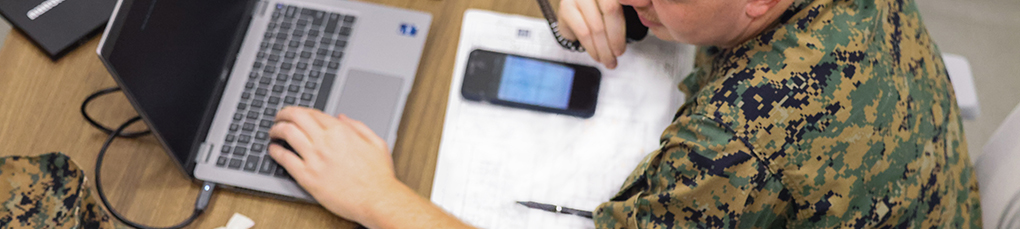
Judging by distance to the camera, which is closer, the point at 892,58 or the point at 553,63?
the point at 892,58

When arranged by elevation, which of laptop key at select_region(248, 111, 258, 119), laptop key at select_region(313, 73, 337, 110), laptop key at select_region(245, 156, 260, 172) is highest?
laptop key at select_region(313, 73, 337, 110)

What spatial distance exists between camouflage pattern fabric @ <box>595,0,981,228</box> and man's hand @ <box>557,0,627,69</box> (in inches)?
6.3

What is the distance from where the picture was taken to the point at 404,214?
76 cm

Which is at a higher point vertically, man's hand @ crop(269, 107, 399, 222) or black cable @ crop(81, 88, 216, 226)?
man's hand @ crop(269, 107, 399, 222)

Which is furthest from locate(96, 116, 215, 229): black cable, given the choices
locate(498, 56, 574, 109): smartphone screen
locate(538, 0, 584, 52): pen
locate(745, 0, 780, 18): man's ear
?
locate(745, 0, 780, 18): man's ear

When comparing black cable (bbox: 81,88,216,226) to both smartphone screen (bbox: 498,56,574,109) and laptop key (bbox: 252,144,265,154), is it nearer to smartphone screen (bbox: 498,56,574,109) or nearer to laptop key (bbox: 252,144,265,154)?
laptop key (bbox: 252,144,265,154)

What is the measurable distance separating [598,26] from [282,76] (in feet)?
1.45

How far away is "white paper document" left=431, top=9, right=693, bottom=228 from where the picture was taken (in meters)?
0.82

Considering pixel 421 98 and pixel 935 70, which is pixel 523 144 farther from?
pixel 935 70

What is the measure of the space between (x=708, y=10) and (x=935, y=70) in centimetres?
35

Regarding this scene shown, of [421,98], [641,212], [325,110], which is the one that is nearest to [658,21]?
[641,212]

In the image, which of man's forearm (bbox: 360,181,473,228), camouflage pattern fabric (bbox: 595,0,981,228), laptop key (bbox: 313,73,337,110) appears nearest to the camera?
camouflage pattern fabric (bbox: 595,0,981,228)

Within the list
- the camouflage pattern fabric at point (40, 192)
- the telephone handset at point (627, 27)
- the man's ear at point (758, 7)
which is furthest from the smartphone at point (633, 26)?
the camouflage pattern fabric at point (40, 192)

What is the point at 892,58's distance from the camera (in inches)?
28.0
